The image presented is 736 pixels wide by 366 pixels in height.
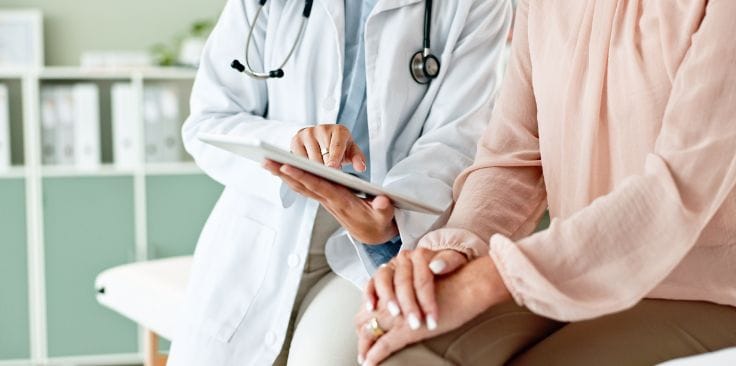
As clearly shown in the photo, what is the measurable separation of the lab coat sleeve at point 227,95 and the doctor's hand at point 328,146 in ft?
0.52

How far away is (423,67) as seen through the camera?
1.57 metres

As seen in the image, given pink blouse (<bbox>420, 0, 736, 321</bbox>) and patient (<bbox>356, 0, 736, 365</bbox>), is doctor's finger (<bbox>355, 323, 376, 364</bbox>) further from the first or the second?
pink blouse (<bbox>420, 0, 736, 321</bbox>)

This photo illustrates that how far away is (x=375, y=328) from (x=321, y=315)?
0.38 meters

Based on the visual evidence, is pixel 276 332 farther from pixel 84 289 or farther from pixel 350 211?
pixel 84 289

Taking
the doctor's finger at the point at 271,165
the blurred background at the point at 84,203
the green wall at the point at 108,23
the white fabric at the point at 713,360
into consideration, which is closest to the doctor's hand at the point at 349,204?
the doctor's finger at the point at 271,165

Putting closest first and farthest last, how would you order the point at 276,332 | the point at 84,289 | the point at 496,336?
the point at 496,336 < the point at 276,332 < the point at 84,289

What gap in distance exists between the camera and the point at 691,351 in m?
1.09

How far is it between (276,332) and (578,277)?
639 millimetres

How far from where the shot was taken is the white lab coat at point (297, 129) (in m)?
1.52

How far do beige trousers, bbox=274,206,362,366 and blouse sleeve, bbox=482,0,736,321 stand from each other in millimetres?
408

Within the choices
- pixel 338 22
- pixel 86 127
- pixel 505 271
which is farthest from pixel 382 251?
pixel 86 127

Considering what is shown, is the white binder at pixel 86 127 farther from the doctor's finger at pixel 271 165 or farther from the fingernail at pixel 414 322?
the fingernail at pixel 414 322

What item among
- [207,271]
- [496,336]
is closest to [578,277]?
[496,336]

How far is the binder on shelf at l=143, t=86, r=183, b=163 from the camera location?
353cm
